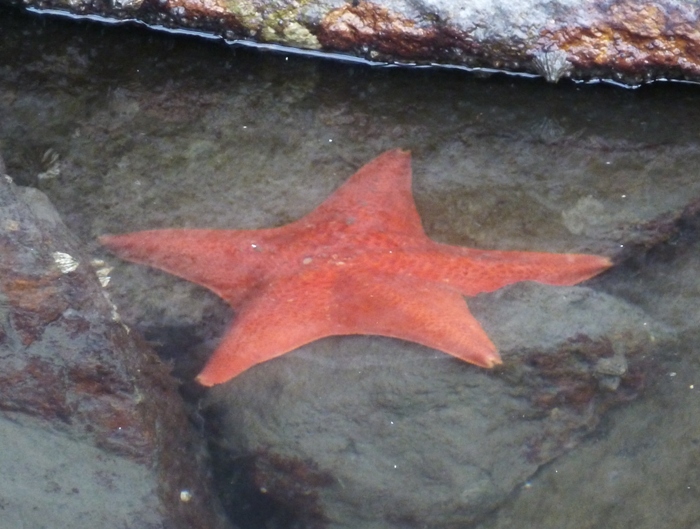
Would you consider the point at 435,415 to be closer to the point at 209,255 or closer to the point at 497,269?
the point at 497,269

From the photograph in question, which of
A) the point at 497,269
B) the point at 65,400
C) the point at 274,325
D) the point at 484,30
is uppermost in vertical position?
the point at 484,30

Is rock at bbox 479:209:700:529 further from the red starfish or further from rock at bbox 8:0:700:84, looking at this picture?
rock at bbox 8:0:700:84

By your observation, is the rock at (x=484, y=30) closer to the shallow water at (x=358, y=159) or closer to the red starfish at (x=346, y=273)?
the shallow water at (x=358, y=159)

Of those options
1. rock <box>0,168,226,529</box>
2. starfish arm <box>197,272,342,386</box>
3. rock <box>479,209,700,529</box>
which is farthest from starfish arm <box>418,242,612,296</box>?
rock <box>0,168,226,529</box>

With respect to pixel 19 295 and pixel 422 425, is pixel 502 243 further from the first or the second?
pixel 19 295

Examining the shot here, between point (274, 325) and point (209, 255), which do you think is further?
point (209, 255)

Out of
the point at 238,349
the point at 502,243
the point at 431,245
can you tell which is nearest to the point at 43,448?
the point at 238,349

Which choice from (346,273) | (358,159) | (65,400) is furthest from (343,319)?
(65,400)
